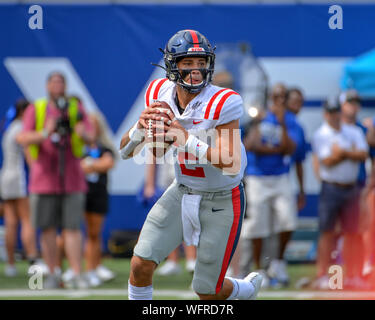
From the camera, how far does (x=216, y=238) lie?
15.0 feet

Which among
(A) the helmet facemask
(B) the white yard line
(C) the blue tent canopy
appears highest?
(C) the blue tent canopy

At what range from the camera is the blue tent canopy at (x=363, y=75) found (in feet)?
28.6

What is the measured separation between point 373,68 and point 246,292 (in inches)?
173

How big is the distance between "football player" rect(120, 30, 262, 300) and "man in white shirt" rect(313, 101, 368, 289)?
9.68ft

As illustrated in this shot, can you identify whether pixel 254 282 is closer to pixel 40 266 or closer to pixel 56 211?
pixel 56 211

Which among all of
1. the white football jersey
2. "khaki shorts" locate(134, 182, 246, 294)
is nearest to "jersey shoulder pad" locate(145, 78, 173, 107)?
the white football jersey

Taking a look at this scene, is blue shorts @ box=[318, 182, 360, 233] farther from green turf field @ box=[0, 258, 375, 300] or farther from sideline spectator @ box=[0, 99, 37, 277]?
sideline spectator @ box=[0, 99, 37, 277]

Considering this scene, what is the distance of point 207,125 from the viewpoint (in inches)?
174

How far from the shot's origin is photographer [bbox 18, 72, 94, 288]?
7.10 m

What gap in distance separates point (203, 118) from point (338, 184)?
3.43 meters

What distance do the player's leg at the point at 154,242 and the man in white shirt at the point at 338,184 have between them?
313 cm

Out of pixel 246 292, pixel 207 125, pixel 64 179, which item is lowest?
pixel 246 292

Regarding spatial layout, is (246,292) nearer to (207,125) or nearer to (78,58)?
(207,125)

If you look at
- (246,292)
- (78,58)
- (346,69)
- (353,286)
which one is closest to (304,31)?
(346,69)
